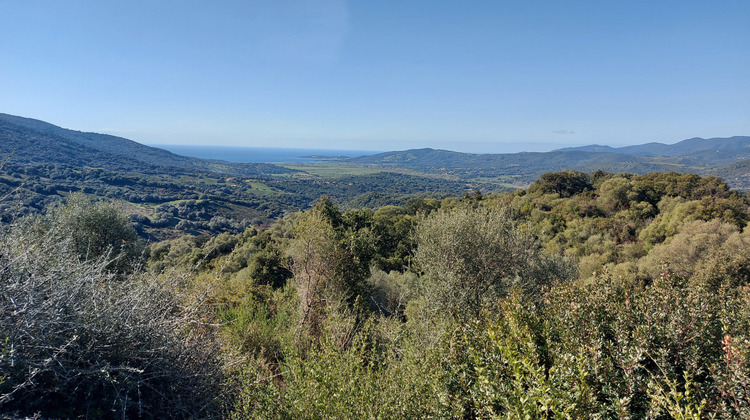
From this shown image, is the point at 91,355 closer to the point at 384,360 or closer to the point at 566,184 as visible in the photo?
the point at 384,360

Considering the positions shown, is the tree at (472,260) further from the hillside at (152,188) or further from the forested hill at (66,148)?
the forested hill at (66,148)

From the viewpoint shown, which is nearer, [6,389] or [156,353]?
[6,389]

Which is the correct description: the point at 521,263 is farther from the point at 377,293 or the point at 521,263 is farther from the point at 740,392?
the point at 740,392

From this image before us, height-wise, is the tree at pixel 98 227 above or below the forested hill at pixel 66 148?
below

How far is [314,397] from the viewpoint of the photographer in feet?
12.8

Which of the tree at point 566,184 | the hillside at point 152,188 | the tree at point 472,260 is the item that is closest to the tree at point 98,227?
the hillside at point 152,188

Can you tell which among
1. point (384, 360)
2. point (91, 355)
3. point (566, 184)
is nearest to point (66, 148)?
point (91, 355)

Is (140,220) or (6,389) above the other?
(6,389)

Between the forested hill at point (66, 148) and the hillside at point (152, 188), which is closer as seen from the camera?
the hillside at point (152, 188)

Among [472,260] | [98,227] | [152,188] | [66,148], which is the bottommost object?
[152,188]

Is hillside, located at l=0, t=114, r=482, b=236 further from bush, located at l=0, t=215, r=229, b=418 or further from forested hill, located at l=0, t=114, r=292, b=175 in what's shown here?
bush, located at l=0, t=215, r=229, b=418

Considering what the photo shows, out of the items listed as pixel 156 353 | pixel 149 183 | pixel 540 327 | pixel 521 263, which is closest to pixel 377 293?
pixel 521 263

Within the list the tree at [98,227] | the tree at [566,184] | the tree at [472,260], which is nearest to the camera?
the tree at [472,260]

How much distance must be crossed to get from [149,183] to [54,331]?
114825 millimetres
